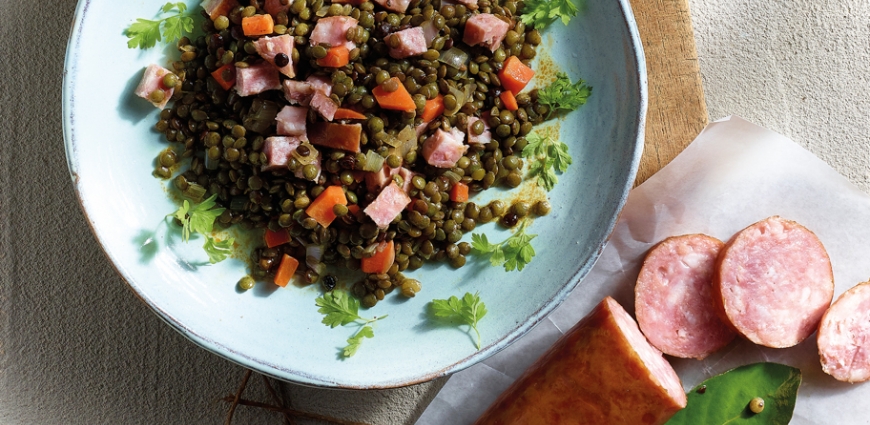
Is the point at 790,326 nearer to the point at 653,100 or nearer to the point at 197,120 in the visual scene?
the point at 653,100

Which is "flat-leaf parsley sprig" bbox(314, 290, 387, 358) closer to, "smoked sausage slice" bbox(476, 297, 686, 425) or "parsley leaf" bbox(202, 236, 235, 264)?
"parsley leaf" bbox(202, 236, 235, 264)

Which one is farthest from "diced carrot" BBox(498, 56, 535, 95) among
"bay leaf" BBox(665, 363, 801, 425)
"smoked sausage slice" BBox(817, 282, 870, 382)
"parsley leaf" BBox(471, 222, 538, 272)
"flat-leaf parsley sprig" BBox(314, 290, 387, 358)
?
"smoked sausage slice" BBox(817, 282, 870, 382)

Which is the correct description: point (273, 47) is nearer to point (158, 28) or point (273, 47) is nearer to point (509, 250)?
point (158, 28)

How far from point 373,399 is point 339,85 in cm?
195

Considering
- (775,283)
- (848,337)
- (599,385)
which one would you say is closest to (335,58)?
(599,385)

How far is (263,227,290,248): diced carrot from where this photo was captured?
3305 mm

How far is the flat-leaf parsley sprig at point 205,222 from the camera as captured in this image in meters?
3.27

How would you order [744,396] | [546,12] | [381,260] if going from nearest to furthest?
[381,260], [546,12], [744,396]

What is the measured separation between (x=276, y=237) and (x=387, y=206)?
64 centimetres

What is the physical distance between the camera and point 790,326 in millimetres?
3768

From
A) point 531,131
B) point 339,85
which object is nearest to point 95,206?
point 339,85

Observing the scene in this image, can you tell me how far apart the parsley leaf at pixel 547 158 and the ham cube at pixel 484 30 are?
542 millimetres

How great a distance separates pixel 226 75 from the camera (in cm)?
311

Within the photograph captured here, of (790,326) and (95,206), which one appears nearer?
(95,206)
